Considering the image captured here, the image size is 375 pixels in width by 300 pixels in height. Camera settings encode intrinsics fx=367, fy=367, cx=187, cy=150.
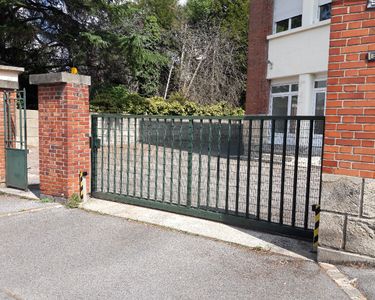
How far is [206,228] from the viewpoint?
521 cm

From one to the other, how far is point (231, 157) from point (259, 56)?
1072 cm

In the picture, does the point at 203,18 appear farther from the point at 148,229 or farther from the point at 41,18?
the point at 148,229

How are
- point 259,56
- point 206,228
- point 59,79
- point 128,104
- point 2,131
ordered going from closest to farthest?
1. point 206,228
2. point 59,79
3. point 2,131
4. point 259,56
5. point 128,104

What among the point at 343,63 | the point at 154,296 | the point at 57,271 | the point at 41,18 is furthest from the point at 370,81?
the point at 41,18

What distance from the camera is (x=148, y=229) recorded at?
5184 millimetres

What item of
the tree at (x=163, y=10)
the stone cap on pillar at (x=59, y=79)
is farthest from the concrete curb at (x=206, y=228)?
the tree at (x=163, y=10)

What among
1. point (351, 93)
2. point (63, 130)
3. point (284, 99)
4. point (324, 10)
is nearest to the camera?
point (351, 93)

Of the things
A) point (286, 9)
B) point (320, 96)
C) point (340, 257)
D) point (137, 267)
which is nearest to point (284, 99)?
point (320, 96)

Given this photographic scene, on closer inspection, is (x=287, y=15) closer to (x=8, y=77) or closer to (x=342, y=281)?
(x=8, y=77)

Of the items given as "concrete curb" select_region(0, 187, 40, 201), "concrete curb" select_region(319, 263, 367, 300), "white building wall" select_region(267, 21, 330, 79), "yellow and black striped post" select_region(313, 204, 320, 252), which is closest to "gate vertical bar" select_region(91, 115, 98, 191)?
"concrete curb" select_region(0, 187, 40, 201)

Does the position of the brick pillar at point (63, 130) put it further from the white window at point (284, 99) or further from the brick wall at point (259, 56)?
the brick wall at point (259, 56)

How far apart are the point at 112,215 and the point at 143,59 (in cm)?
1080

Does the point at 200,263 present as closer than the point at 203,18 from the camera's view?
Yes

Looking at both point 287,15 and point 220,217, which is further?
point 287,15
